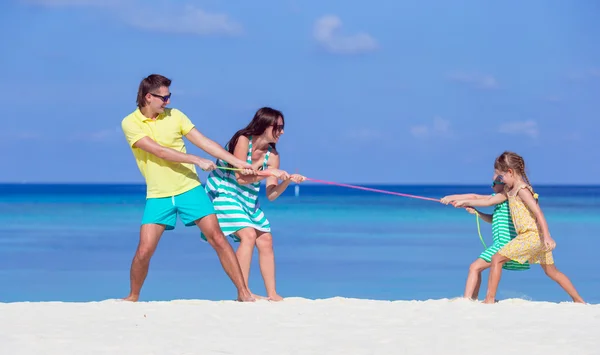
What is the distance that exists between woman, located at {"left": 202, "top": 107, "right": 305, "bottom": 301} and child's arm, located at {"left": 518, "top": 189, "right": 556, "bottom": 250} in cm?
172

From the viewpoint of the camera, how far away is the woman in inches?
269

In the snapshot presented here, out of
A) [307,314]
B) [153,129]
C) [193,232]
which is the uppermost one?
[193,232]

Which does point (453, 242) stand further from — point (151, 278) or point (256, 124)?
point (256, 124)

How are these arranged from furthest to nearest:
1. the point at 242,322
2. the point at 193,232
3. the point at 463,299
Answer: the point at 193,232 < the point at 463,299 < the point at 242,322

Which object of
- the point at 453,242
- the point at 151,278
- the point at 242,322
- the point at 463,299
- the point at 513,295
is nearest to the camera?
the point at 242,322

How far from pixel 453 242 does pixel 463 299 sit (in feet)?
32.8

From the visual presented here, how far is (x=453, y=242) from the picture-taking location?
1688cm

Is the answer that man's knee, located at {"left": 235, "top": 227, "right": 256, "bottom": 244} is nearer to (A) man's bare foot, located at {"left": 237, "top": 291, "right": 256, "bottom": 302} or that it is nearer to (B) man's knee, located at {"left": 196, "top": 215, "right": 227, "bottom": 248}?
(B) man's knee, located at {"left": 196, "top": 215, "right": 227, "bottom": 248}

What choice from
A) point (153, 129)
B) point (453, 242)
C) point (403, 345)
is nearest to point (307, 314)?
point (403, 345)

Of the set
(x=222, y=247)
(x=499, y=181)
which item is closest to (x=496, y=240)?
(x=499, y=181)

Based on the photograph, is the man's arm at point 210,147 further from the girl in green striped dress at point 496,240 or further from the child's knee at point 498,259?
the child's knee at point 498,259

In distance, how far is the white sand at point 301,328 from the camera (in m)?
5.03

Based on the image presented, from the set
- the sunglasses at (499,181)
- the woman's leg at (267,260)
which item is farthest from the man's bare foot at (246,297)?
the sunglasses at (499,181)

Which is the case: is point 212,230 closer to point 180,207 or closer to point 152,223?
point 180,207
